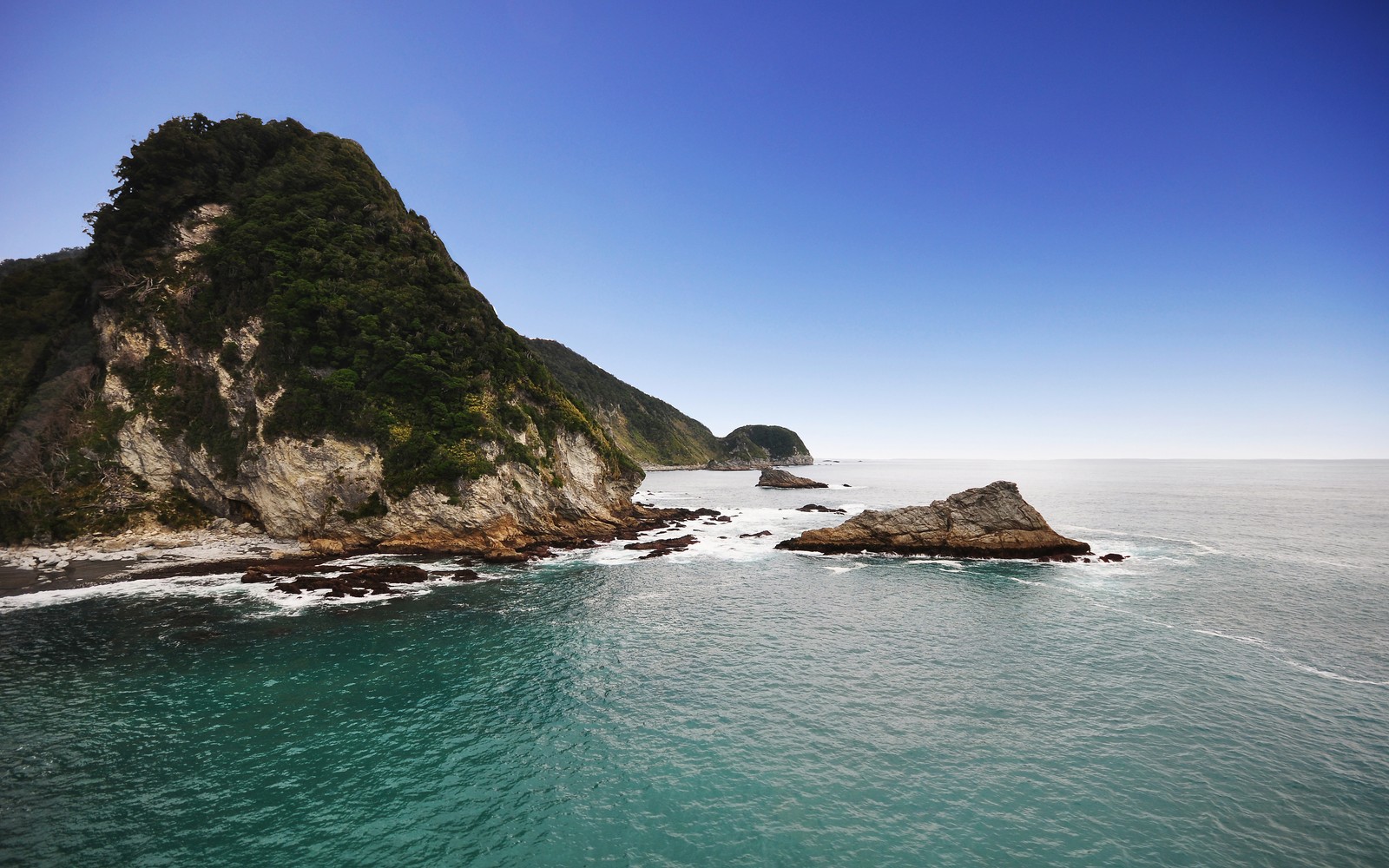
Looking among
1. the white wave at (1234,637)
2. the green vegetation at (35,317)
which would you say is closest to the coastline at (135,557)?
the green vegetation at (35,317)

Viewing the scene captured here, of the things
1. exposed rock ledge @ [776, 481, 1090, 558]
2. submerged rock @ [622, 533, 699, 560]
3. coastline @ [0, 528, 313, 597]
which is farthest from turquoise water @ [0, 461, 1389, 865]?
submerged rock @ [622, 533, 699, 560]

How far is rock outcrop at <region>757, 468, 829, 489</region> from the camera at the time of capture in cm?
13538

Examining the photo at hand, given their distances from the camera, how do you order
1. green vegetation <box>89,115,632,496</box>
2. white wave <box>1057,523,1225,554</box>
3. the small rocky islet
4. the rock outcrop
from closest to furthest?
the small rocky islet → green vegetation <box>89,115,632,496</box> → white wave <box>1057,523,1225,554</box> → the rock outcrop

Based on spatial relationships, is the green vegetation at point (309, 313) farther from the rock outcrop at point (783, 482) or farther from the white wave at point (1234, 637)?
the rock outcrop at point (783, 482)

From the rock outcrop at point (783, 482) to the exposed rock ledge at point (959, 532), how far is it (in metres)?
84.3

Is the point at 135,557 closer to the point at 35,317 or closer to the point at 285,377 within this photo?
the point at 285,377

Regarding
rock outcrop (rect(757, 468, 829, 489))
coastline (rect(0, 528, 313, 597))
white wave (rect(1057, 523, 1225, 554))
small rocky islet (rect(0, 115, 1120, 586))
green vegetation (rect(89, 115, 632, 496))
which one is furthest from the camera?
rock outcrop (rect(757, 468, 829, 489))

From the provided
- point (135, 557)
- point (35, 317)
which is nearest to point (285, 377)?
point (135, 557)

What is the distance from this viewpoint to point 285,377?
43906mm

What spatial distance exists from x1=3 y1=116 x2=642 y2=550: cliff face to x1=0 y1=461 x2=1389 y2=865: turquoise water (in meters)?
12.4

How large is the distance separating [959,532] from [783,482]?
88833mm

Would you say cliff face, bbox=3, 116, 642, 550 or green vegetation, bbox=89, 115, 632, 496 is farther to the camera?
green vegetation, bbox=89, 115, 632, 496

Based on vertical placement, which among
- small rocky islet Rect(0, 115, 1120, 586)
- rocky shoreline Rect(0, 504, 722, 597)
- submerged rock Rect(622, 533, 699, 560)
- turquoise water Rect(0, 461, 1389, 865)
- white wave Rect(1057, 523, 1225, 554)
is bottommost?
turquoise water Rect(0, 461, 1389, 865)

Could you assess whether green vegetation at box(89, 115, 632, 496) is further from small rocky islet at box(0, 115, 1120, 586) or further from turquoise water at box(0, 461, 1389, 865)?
turquoise water at box(0, 461, 1389, 865)
